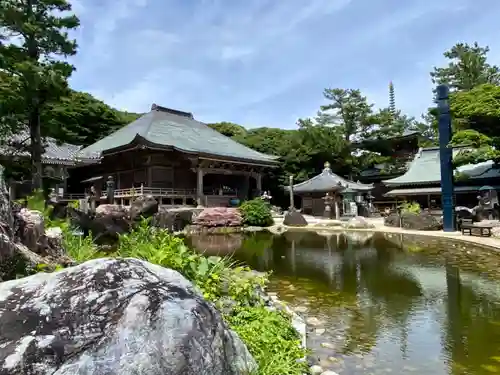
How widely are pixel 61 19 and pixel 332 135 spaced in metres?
26.2

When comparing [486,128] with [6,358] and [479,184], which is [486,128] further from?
[6,358]

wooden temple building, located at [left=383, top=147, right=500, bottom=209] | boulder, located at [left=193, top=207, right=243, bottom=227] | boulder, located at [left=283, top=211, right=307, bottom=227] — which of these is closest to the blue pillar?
wooden temple building, located at [left=383, top=147, right=500, bottom=209]

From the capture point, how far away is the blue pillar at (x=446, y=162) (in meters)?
16.9

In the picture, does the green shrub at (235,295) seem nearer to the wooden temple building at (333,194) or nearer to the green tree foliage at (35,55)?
the green tree foliage at (35,55)

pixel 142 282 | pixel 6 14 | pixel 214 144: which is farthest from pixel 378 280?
pixel 214 144

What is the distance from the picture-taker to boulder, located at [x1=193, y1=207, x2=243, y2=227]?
2044cm

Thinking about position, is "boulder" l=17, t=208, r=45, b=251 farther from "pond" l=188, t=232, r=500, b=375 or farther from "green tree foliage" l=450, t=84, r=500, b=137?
"green tree foliage" l=450, t=84, r=500, b=137

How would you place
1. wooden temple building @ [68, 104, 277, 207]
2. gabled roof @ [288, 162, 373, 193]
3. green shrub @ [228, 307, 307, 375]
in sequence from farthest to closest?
gabled roof @ [288, 162, 373, 193]
wooden temple building @ [68, 104, 277, 207]
green shrub @ [228, 307, 307, 375]

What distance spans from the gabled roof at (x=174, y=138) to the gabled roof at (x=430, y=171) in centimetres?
941

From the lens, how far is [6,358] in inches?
70.7

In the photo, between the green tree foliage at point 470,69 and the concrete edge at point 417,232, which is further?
the green tree foliage at point 470,69

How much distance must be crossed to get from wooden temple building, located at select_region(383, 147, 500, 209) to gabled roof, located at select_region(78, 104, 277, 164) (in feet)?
31.3

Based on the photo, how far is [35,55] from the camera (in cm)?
1028

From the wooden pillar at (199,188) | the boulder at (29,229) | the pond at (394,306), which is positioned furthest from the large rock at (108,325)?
the wooden pillar at (199,188)
